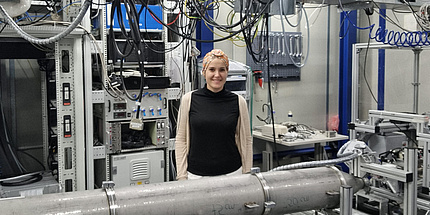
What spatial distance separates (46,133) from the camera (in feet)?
14.1

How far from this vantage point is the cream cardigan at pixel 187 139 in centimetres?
245

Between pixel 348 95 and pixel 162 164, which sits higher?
pixel 348 95

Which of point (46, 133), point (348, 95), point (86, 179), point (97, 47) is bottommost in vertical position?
point (86, 179)

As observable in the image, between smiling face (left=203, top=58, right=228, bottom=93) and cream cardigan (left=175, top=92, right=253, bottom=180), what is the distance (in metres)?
0.16

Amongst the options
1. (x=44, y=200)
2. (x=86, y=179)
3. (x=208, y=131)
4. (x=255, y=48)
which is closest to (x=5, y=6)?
(x=44, y=200)

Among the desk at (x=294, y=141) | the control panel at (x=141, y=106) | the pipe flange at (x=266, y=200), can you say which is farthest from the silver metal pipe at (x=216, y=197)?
the desk at (x=294, y=141)

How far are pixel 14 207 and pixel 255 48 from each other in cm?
398

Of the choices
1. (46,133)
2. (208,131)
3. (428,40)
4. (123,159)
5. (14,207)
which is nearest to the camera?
(14,207)

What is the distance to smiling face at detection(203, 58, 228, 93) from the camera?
237cm

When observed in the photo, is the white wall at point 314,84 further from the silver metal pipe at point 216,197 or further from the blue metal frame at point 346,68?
the silver metal pipe at point 216,197

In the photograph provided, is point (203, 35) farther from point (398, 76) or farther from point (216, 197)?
point (216, 197)

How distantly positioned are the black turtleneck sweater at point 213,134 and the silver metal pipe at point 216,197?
0.79 m

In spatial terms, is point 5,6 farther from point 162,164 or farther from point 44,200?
point 162,164

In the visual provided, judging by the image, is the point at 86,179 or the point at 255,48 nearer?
the point at 86,179
